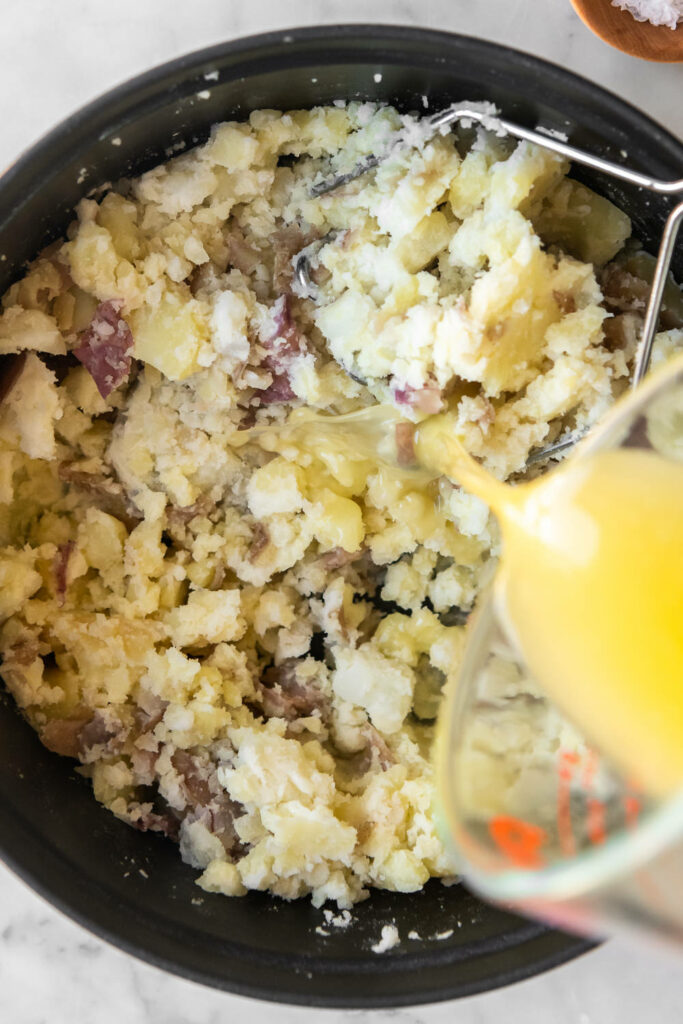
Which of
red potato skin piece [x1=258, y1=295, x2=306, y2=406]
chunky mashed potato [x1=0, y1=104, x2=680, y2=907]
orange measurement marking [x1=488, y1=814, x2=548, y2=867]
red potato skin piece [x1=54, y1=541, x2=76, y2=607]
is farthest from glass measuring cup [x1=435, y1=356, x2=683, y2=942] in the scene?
red potato skin piece [x1=54, y1=541, x2=76, y2=607]

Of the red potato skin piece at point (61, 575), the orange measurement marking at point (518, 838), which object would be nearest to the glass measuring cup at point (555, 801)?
the orange measurement marking at point (518, 838)

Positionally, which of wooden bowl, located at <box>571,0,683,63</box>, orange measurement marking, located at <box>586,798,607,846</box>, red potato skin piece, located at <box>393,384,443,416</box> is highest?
wooden bowl, located at <box>571,0,683,63</box>

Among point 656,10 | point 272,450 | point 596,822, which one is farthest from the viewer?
point 272,450

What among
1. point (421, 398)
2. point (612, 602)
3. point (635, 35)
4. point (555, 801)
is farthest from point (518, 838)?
point (635, 35)

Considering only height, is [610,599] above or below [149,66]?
below

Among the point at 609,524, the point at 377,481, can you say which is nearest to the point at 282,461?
the point at 377,481

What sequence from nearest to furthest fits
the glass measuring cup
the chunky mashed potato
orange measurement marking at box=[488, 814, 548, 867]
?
1. the glass measuring cup
2. orange measurement marking at box=[488, 814, 548, 867]
3. the chunky mashed potato

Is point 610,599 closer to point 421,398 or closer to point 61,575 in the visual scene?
point 421,398

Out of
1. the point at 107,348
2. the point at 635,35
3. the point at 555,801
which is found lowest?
the point at 555,801

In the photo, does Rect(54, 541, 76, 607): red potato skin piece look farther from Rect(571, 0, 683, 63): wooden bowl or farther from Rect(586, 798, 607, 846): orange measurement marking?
Rect(571, 0, 683, 63): wooden bowl
